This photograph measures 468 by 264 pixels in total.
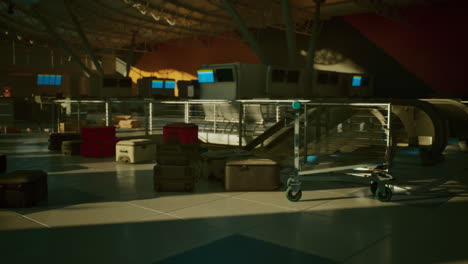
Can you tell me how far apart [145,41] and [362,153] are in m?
32.0

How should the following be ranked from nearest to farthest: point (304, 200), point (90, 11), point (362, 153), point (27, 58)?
point (304, 200)
point (362, 153)
point (90, 11)
point (27, 58)

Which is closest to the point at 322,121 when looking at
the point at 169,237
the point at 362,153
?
the point at 362,153

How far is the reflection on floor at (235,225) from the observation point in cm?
266

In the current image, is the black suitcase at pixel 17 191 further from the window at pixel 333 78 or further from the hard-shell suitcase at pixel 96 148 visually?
the window at pixel 333 78

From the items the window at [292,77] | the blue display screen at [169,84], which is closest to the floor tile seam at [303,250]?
the window at [292,77]

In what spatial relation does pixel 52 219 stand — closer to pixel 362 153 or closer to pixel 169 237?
pixel 169 237

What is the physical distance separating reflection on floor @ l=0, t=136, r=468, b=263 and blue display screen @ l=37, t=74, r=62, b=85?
2804 centimetres

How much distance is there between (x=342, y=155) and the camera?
5336mm

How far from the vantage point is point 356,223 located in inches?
134

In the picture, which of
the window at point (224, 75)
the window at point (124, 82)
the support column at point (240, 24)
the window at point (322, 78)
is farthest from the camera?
the window at point (124, 82)

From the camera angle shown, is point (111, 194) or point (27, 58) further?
point (27, 58)

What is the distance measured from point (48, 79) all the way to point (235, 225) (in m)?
31.2

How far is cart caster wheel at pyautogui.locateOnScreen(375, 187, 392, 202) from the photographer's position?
4.17 metres

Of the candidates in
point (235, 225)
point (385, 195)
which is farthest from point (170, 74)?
point (235, 225)
